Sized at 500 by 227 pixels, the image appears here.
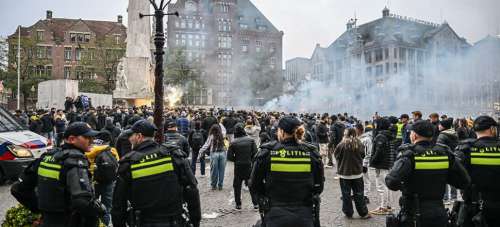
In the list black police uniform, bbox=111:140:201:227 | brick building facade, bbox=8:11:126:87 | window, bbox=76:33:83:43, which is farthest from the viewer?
window, bbox=76:33:83:43

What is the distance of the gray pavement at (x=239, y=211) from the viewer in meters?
7.42

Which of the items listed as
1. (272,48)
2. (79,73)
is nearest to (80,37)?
(79,73)

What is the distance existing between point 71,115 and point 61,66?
43772mm

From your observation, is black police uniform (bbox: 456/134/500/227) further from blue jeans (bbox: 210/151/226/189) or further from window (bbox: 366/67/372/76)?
window (bbox: 366/67/372/76)

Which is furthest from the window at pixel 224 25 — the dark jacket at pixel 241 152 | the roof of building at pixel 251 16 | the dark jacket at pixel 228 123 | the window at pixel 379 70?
the dark jacket at pixel 241 152

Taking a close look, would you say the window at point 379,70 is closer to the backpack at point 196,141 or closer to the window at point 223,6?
the window at point 223,6

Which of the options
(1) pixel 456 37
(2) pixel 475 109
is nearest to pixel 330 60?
(1) pixel 456 37

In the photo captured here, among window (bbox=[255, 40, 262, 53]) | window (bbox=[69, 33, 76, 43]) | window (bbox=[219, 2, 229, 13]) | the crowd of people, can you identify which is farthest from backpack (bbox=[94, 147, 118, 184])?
window (bbox=[255, 40, 262, 53])

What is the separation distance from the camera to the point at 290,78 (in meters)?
78.1

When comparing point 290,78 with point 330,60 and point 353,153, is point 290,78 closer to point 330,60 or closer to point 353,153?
point 330,60

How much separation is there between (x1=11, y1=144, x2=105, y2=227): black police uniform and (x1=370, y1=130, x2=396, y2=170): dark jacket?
233 inches

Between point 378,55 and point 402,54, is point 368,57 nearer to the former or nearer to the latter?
point 378,55

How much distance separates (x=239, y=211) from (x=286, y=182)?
4.58 metres

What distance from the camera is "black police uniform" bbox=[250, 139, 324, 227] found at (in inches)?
156
